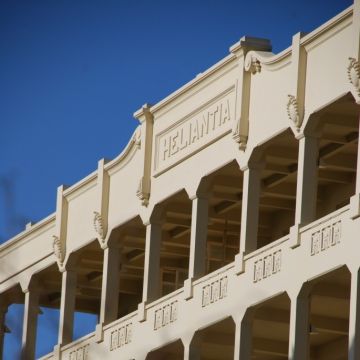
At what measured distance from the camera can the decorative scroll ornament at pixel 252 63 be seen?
39062 millimetres

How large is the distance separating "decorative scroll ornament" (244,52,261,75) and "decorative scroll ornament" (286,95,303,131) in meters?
2.39

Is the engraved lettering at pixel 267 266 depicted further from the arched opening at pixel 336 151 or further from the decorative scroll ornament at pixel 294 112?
the decorative scroll ornament at pixel 294 112

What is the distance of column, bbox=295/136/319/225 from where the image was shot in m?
36.3

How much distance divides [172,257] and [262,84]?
13.4 metres

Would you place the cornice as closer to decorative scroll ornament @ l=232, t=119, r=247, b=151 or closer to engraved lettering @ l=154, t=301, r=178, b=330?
engraved lettering @ l=154, t=301, r=178, b=330

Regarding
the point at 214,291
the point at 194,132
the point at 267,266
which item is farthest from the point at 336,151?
the point at 214,291

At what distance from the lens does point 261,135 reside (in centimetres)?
3875

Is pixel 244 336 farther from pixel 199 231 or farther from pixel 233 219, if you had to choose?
pixel 233 219

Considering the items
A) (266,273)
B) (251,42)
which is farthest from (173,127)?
(266,273)

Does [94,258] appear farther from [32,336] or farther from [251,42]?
[251,42]

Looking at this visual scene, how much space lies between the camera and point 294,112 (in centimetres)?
3672

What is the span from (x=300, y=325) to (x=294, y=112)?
16.1 ft

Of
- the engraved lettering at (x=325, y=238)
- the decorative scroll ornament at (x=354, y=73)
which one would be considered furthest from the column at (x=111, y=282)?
the decorative scroll ornament at (x=354, y=73)

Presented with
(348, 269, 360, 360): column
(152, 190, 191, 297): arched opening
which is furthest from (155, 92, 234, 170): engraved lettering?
(348, 269, 360, 360): column
